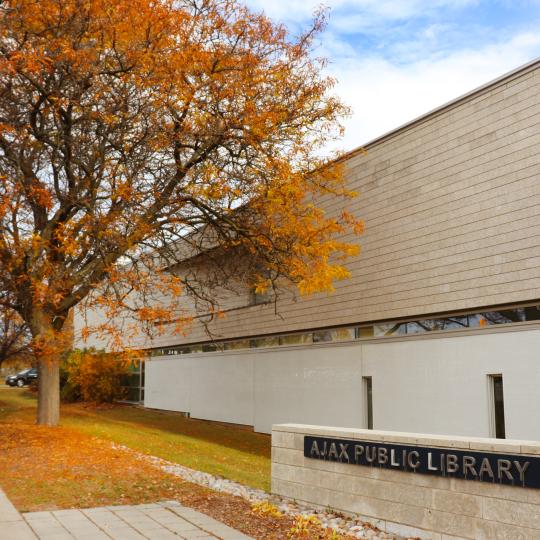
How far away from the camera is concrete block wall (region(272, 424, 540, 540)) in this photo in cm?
626

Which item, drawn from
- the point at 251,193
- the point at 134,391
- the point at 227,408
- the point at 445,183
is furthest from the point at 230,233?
the point at 134,391

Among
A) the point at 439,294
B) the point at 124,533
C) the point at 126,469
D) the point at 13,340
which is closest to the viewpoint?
the point at 124,533

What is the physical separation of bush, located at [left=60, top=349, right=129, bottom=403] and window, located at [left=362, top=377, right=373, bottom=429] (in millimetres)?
18022

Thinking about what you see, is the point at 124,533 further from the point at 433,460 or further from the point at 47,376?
the point at 47,376

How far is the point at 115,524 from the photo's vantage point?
7.30 metres

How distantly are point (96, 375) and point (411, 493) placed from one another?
27042 mm

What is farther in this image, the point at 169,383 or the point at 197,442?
the point at 169,383

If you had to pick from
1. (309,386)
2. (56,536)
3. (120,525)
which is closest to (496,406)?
(309,386)

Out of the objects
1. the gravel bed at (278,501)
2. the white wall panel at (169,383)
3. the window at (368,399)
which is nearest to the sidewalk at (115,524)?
the gravel bed at (278,501)

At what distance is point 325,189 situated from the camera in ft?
53.2

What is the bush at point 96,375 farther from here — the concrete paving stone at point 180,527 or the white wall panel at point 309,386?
the concrete paving stone at point 180,527

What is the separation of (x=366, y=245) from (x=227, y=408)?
31.8 feet

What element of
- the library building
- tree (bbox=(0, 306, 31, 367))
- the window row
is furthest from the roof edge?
tree (bbox=(0, 306, 31, 367))

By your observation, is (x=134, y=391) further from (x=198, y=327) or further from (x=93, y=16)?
(x=93, y=16)
